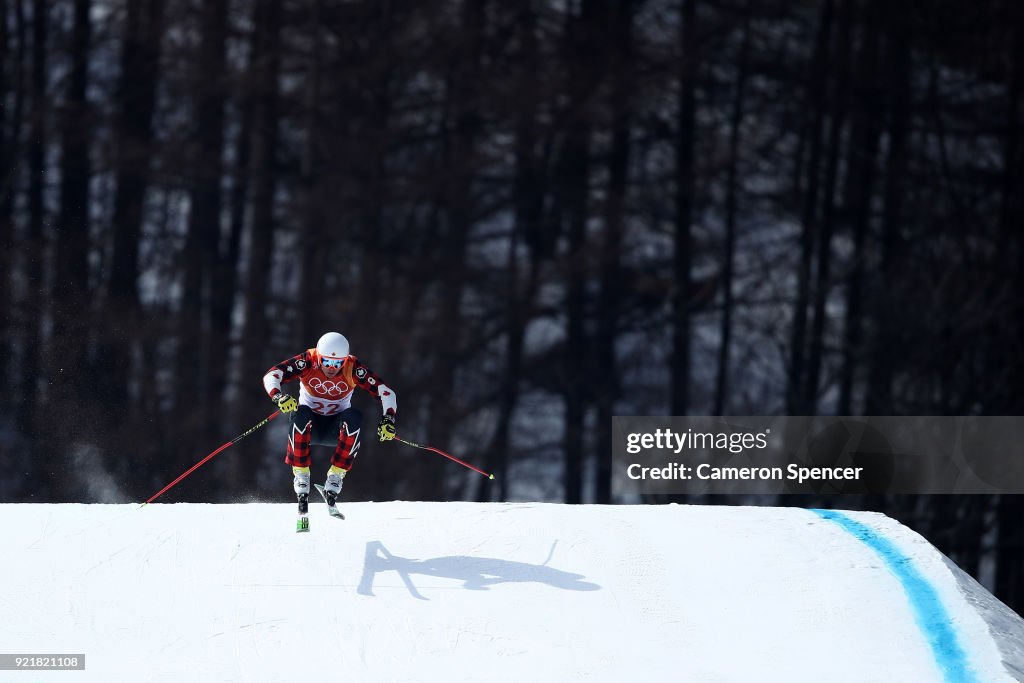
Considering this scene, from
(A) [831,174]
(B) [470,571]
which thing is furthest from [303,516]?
(A) [831,174]

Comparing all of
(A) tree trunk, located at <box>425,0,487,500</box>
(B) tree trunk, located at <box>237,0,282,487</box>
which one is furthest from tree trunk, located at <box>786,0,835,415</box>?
(B) tree trunk, located at <box>237,0,282,487</box>

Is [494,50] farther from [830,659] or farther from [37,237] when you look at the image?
[830,659]

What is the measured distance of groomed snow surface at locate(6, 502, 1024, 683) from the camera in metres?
5.65

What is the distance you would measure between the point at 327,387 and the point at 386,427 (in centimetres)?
43

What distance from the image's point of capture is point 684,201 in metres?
15.6

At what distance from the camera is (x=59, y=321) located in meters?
14.7

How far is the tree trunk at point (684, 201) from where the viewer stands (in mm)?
15562

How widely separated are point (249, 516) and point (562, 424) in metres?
8.13

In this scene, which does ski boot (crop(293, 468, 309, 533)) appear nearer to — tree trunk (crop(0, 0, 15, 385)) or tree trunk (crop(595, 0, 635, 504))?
tree trunk (crop(595, 0, 635, 504))

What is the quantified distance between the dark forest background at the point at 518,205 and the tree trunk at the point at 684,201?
0.05 m

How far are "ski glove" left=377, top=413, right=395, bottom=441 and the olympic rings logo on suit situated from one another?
30 centimetres

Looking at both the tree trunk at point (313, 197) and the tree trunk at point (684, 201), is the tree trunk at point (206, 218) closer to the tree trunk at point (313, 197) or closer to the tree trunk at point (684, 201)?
the tree trunk at point (313, 197)

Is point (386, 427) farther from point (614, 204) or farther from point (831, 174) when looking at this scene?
point (831, 174)

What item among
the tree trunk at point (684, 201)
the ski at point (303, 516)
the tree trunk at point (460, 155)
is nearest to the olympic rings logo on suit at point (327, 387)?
the ski at point (303, 516)
